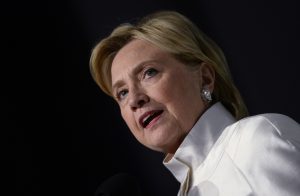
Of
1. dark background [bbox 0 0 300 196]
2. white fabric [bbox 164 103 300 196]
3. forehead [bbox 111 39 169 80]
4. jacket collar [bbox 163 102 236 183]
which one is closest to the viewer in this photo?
white fabric [bbox 164 103 300 196]

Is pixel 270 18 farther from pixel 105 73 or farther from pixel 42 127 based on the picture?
pixel 42 127

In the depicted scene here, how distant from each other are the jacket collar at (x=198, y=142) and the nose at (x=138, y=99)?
0.11 m

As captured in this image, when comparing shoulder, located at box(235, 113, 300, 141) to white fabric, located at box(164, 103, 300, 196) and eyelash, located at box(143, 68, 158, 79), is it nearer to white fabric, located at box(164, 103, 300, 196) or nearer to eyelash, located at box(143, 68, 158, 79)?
white fabric, located at box(164, 103, 300, 196)

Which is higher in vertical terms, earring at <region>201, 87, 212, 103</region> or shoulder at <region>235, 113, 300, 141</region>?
shoulder at <region>235, 113, 300, 141</region>

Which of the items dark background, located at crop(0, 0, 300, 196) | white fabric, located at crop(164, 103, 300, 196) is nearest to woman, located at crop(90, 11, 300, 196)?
white fabric, located at crop(164, 103, 300, 196)

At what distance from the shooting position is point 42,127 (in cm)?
139

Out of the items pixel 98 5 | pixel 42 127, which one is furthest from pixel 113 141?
pixel 98 5

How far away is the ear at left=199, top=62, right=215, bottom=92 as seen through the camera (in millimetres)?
1082

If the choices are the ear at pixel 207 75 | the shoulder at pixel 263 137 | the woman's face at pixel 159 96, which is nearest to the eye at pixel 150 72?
the woman's face at pixel 159 96

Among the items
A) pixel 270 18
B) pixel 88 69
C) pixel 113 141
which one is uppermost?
pixel 270 18

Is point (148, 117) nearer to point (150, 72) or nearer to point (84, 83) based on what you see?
point (150, 72)

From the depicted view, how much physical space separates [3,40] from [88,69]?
257mm

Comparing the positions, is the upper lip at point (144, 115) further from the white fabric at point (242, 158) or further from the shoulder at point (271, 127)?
the shoulder at point (271, 127)

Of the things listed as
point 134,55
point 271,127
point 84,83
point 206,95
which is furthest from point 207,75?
point 84,83
